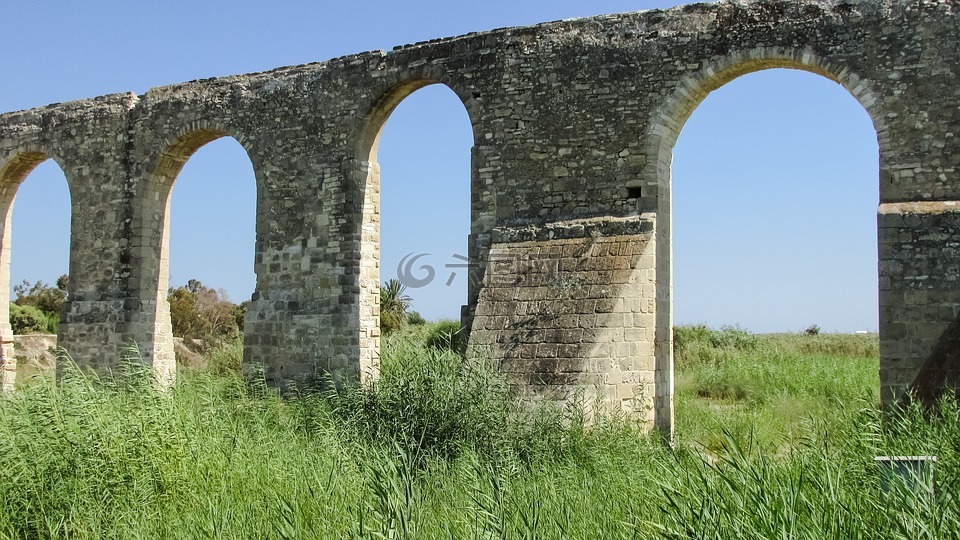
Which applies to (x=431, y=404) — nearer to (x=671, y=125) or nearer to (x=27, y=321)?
(x=671, y=125)

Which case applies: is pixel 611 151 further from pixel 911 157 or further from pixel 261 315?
pixel 261 315

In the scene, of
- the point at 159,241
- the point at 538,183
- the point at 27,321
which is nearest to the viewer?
the point at 538,183

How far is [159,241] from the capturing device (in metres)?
13.2

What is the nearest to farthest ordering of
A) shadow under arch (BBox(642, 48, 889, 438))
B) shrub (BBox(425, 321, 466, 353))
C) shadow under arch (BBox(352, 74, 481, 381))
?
shadow under arch (BBox(642, 48, 889, 438)) → shrub (BBox(425, 321, 466, 353)) → shadow under arch (BBox(352, 74, 481, 381))

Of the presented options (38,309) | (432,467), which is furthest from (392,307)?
(432,467)

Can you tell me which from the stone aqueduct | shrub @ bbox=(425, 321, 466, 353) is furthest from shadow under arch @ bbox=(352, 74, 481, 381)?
shrub @ bbox=(425, 321, 466, 353)

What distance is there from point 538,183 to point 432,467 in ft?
13.0

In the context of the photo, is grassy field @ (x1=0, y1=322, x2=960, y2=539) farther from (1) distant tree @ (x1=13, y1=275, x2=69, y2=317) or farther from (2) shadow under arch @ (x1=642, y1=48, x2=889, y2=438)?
(1) distant tree @ (x1=13, y1=275, x2=69, y2=317)

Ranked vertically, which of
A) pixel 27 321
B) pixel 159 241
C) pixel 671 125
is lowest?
pixel 27 321

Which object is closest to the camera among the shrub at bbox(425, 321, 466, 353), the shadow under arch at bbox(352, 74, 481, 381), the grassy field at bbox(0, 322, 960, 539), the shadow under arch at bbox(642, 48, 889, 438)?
the grassy field at bbox(0, 322, 960, 539)

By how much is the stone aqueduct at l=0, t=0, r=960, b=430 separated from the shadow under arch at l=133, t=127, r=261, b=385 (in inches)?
1.2

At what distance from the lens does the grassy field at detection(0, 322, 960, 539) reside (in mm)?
4230

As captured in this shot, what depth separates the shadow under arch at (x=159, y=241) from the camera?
1281 cm

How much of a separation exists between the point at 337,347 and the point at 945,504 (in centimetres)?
808
